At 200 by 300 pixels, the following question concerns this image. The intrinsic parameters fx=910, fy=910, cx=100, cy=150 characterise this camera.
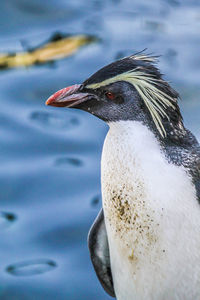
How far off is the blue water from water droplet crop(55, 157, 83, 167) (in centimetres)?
1

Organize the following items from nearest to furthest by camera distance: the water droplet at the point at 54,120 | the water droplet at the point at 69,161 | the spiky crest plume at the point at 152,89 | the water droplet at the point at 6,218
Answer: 1. the spiky crest plume at the point at 152,89
2. the water droplet at the point at 6,218
3. the water droplet at the point at 69,161
4. the water droplet at the point at 54,120

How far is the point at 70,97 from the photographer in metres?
3.71

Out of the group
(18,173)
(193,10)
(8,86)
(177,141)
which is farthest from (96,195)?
(193,10)

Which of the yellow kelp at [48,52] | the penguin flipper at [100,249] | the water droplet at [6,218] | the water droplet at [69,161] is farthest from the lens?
the yellow kelp at [48,52]

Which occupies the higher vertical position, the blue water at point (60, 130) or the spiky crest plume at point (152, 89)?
the blue water at point (60, 130)

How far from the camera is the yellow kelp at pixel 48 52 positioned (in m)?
7.52

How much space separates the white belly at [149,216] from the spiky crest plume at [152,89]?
0.08 meters

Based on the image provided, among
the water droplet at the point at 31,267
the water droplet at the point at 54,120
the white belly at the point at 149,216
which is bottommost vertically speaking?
the white belly at the point at 149,216

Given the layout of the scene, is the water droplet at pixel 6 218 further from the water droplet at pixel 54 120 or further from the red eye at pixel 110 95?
the red eye at pixel 110 95

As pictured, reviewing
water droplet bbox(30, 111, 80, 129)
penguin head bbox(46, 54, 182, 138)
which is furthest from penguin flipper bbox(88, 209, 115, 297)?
water droplet bbox(30, 111, 80, 129)

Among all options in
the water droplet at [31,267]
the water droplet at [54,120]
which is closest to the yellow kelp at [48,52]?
the water droplet at [54,120]

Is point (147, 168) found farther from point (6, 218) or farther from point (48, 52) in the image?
point (48, 52)

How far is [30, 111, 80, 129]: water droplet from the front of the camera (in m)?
6.69

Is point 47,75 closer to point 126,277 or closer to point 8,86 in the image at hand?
point 8,86
